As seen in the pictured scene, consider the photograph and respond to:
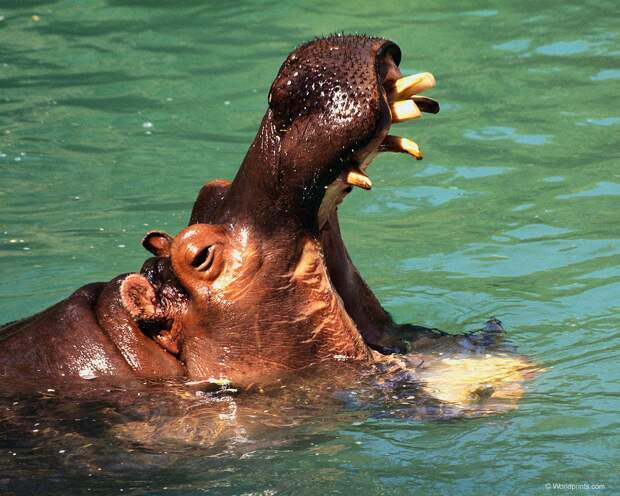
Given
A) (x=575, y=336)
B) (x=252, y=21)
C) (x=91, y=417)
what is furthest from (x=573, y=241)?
(x=252, y=21)

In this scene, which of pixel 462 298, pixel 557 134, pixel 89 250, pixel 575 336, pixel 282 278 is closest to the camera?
pixel 282 278

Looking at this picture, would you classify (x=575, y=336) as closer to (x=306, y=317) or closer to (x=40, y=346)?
(x=306, y=317)

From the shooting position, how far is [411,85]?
5367mm

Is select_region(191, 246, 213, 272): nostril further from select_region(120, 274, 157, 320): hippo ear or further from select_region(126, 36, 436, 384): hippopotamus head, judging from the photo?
select_region(120, 274, 157, 320): hippo ear

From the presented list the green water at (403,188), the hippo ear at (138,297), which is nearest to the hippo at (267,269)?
the hippo ear at (138,297)

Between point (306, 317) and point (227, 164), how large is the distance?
488 centimetres

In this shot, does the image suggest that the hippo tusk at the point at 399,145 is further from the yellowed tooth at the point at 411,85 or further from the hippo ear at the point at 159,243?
the hippo ear at the point at 159,243

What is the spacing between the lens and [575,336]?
22.6 ft

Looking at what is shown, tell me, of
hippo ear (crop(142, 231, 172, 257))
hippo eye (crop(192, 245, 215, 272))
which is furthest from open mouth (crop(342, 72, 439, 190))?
hippo ear (crop(142, 231, 172, 257))

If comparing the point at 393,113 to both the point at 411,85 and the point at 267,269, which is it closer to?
the point at 411,85

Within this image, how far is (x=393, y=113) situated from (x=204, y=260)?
1.06m

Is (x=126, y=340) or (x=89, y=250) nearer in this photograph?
(x=126, y=340)

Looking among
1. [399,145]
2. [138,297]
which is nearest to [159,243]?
[138,297]

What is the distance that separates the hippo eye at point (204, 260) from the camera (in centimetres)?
554
